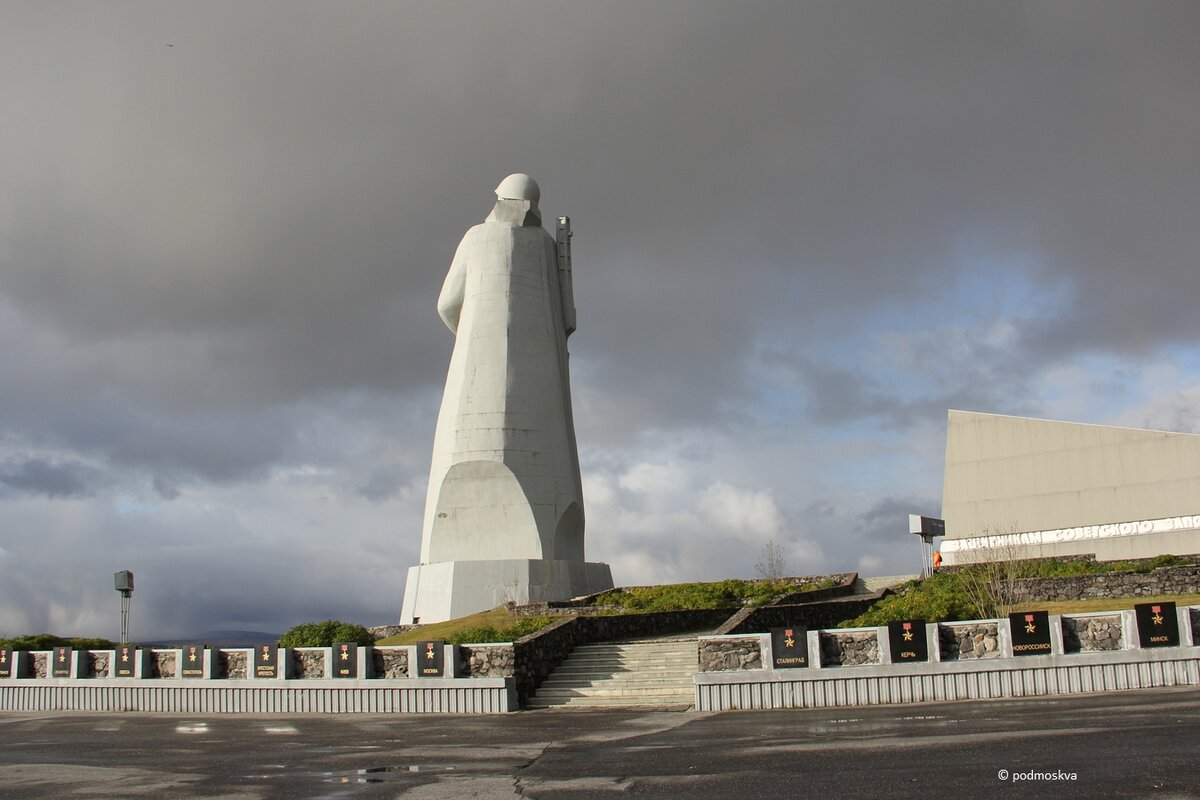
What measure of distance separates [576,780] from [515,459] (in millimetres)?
24153

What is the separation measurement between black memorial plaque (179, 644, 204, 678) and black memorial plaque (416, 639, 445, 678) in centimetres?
529

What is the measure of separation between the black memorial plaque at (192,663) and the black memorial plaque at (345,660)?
344 centimetres

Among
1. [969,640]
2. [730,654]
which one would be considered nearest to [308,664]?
[730,654]

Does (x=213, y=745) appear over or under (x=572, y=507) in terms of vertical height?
under

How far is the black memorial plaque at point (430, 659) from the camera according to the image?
18781 millimetres

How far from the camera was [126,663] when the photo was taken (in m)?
22.4

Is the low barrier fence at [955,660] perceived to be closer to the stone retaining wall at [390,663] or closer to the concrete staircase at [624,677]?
the concrete staircase at [624,677]

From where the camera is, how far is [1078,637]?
1580cm

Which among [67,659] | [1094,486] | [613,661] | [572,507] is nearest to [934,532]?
[1094,486]

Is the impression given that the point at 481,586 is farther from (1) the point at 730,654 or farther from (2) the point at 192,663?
(1) the point at 730,654

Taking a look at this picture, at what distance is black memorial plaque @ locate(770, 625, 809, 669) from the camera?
16328mm

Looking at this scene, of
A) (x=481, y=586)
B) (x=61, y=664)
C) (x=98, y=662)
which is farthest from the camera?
(x=481, y=586)

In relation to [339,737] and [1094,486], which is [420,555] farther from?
[1094,486]

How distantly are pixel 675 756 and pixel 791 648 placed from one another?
17.4ft
